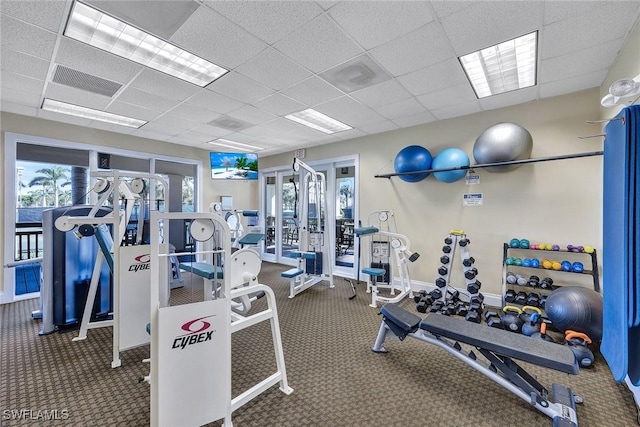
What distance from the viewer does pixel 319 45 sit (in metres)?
2.38

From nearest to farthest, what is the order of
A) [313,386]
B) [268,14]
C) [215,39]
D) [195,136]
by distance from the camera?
1. [268,14]
2. [313,386]
3. [215,39]
4. [195,136]

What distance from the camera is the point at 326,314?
3656 mm

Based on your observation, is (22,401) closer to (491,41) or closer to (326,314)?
(326,314)

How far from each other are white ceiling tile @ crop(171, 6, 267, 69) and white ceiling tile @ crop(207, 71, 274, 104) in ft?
1.07

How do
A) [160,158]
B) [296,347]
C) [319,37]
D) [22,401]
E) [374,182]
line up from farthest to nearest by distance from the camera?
[160,158]
[374,182]
[296,347]
[319,37]
[22,401]

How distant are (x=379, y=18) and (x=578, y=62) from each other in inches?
83.6

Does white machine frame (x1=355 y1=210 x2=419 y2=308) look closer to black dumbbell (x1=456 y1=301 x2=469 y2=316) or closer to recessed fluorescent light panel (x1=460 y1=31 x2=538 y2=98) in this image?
black dumbbell (x1=456 y1=301 x2=469 y2=316)

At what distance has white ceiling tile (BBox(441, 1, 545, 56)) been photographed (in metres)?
1.93

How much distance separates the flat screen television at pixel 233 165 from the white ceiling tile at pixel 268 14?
398 centimetres

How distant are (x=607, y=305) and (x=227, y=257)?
236 centimetres

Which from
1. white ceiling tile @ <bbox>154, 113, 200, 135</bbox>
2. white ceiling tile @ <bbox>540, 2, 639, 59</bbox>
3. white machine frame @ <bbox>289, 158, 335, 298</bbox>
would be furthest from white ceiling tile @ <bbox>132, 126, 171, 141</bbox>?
white ceiling tile @ <bbox>540, 2, 639, 59</bbox>

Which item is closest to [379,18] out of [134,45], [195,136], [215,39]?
[215,39]

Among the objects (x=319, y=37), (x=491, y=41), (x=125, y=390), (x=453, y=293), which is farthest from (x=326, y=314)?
(x=491, y=41)

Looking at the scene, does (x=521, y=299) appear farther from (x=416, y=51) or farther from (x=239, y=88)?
(x=239, y=88)
